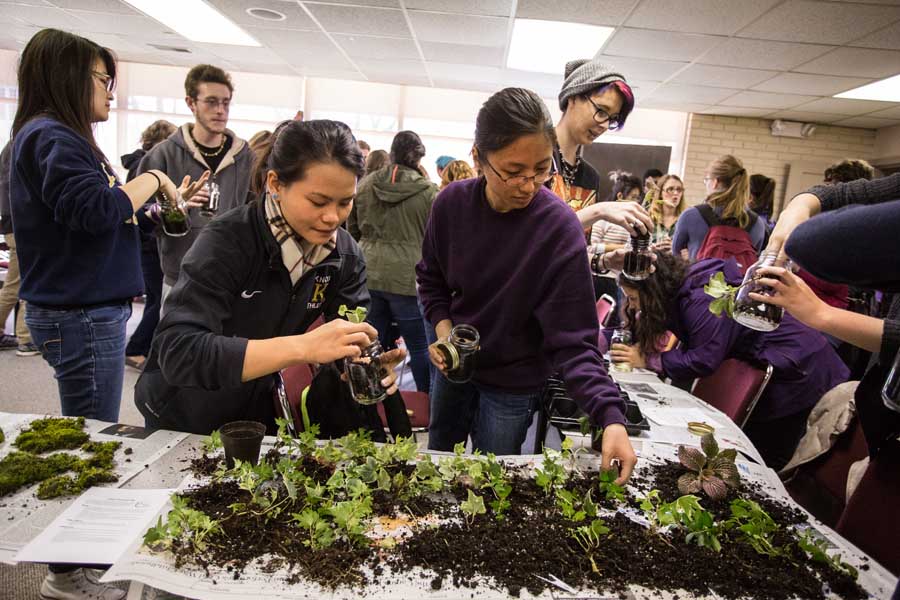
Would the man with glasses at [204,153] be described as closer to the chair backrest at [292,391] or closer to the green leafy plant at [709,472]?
the chair backrest at [292,391]

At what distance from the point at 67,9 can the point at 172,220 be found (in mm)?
5144

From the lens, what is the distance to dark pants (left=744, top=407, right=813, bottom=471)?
2277 mm

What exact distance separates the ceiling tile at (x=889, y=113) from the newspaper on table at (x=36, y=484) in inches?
306

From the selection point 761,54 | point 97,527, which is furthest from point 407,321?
point 761,54

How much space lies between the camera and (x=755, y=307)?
1410 millimetres

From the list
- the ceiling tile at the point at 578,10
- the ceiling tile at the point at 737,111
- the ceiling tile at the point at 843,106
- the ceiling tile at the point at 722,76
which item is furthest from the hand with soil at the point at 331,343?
the ceiling tile at the point at 737,111

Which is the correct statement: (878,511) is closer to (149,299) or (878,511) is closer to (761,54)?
(149,299)

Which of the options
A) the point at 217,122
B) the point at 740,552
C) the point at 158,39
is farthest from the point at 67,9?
the point at 740,552

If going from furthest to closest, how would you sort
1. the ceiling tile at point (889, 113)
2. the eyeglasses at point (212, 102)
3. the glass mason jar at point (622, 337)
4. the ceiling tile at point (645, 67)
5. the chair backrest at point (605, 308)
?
the ceiling tile at point (889, 113)
the ceiling tile at point (645, 67)
the chair backrest at point (605, 308)
the eyeglasses at point (212, 102)
the glass mason jar at point (622, 337)

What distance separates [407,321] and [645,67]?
390cm

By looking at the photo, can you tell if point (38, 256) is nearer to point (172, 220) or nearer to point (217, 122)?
point (172, 220)

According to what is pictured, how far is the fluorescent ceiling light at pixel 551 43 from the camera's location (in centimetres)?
446

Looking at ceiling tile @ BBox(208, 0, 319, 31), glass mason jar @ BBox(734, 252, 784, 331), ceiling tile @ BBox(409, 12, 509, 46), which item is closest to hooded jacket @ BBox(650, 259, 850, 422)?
glass mason jar @ BBox(734, 252, 784, 331)

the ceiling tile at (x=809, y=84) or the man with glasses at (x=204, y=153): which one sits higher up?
the ceiling tile at (x=809, y=84)
